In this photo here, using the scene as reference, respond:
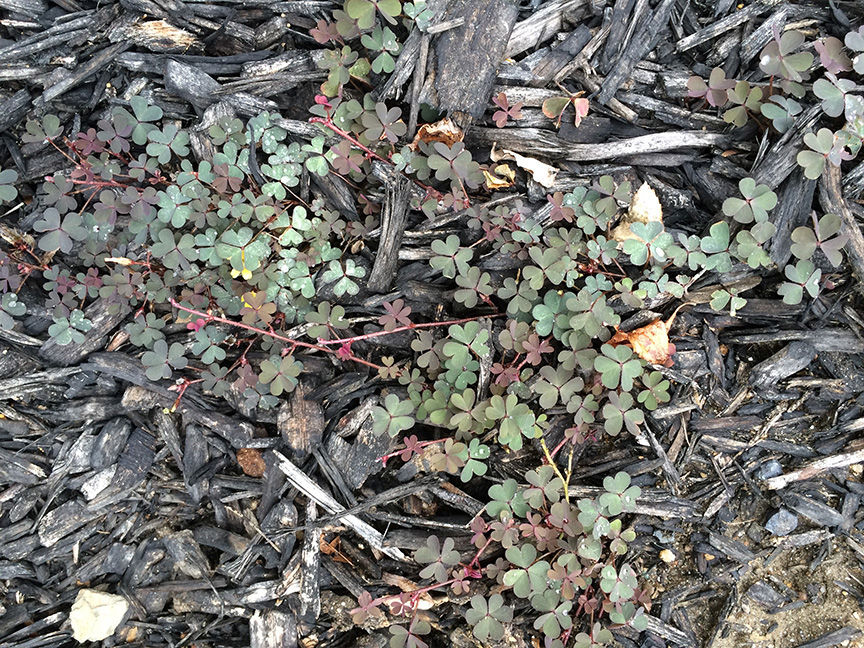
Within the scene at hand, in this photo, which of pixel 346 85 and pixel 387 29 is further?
pixel 346 85

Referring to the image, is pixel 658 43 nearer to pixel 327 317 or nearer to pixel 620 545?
pixel 327 317

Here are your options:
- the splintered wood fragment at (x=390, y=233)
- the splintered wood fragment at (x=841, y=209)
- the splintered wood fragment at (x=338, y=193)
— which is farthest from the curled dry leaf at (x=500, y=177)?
the splintered wood fragment at (x=841, y=209)

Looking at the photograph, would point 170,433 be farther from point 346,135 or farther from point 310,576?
point 346,135

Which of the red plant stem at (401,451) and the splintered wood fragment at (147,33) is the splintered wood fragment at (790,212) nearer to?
the red plant stem at (401,451)

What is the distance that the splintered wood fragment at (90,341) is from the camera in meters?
2.64

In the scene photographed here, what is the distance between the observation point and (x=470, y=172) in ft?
7.89

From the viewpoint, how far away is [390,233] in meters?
2.55

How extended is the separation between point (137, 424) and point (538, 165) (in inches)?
82.0

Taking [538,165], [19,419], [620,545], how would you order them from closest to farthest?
[620,545] < [538,165] < [19,419]

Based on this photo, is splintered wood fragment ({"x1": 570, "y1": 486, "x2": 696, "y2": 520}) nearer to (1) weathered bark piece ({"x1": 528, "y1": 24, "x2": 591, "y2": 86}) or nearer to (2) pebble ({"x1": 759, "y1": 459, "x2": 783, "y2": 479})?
(2) pebble ({"x1": 759, "y1": 459, "x2": 783, "y2": 479})

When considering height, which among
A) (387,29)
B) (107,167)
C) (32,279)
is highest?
(387,29)

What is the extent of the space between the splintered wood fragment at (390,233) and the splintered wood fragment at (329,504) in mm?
844

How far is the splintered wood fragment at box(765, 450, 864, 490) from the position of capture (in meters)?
2.40

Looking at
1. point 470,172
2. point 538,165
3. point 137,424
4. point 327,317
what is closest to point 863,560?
point 538,165
